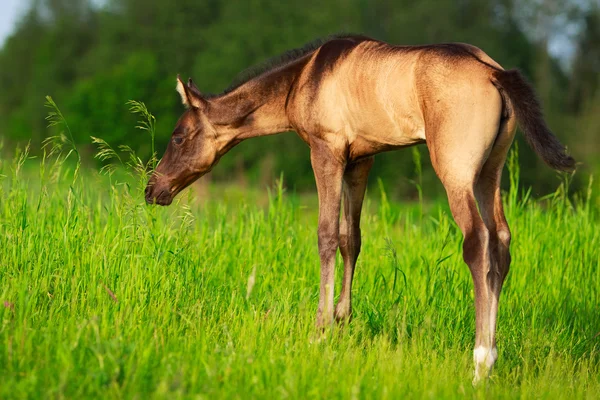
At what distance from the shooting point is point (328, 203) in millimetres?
5602

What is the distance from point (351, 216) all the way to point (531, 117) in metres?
1.82

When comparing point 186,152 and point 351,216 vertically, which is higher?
point 186,152

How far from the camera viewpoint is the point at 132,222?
5617mm

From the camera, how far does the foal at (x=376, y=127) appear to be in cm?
471

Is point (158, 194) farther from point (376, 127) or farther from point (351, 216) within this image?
point (376, 127)

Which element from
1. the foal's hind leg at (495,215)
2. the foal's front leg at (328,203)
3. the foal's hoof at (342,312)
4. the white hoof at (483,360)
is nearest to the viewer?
the white hoof at (483,360)

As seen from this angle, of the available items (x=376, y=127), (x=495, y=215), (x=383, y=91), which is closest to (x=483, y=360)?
(x=495, y=215)

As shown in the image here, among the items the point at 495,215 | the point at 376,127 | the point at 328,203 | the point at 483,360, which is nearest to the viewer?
the point at 483,360

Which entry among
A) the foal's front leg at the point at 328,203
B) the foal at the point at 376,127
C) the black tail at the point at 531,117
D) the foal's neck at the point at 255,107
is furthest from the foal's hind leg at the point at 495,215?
the foal's neck at the point at 255,107

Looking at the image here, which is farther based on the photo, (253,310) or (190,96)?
(190,96)

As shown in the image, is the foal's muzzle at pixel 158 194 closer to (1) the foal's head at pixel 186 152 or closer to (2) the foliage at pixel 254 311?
(1) the foal's head at pixel 186 152

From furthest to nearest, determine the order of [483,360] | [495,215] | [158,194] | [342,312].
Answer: [158,194], [342,312], [495,215], [483,360]

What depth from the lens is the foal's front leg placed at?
555 centimetres

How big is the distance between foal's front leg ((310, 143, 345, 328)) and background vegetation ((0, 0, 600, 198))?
20.7m
